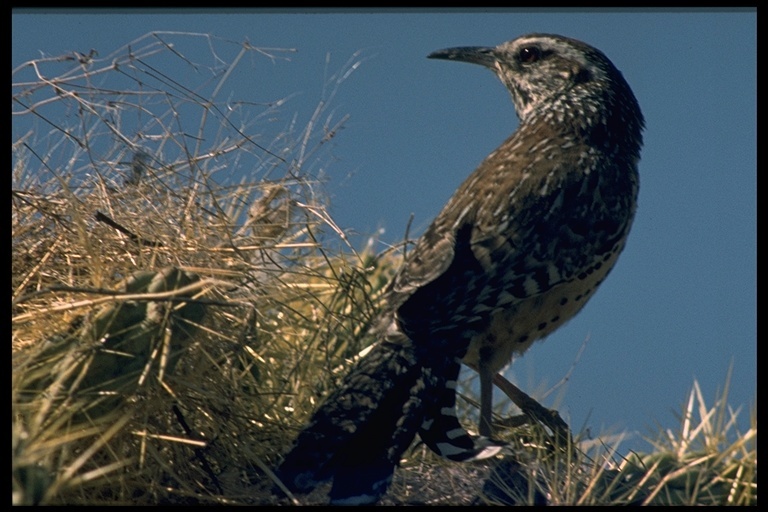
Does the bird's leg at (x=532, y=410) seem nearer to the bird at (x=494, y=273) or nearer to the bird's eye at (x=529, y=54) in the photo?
the bird at (x=494, y=273)

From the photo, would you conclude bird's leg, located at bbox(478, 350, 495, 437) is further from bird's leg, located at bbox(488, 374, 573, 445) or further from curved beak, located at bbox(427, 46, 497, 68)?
curved beak, located at bbox(427, 46, 497, 68)

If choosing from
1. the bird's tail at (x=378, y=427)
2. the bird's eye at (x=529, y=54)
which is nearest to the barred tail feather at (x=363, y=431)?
the bird's tail at (x=378, y=427)

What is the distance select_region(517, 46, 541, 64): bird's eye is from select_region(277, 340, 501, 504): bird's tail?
1.71 metres

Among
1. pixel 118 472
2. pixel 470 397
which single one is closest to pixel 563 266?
pixel 470 397

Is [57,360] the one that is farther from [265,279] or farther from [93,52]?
[93,52]

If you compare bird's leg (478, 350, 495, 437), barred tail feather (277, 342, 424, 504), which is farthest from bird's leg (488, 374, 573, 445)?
barred tail feather (277, 342, 424, 504)

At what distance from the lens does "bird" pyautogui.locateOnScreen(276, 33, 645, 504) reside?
105 inches

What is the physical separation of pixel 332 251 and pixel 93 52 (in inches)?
45.0

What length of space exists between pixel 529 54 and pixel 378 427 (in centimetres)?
215

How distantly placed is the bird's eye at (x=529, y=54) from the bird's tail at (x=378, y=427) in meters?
1.71

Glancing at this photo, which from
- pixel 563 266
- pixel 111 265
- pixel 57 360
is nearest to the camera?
pixel 57 360

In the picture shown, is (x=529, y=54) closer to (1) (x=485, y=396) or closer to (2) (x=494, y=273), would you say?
(2) (x=494, y=273)
